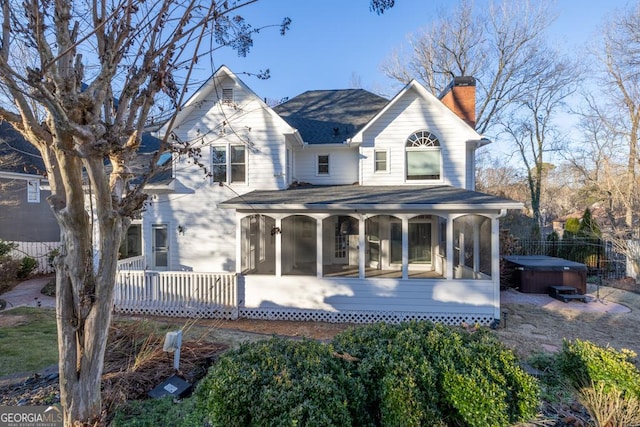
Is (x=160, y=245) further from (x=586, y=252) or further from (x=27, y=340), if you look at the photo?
(x=586, y=252)

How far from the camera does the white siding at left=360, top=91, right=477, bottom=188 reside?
37.9 feet

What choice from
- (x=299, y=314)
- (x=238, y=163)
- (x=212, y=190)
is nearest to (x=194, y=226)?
(x=212, y=190)

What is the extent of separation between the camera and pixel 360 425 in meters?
2.98

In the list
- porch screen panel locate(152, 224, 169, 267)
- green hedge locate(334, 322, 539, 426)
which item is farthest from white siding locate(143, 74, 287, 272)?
green hedge locate(334, 322, 539, 426)

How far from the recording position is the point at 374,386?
314 centimetres

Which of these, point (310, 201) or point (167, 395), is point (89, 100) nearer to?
point (167, 395)

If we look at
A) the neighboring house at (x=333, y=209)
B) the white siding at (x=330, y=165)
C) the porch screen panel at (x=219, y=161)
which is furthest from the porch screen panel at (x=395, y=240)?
the porch screen panel at (x=219, y=161)

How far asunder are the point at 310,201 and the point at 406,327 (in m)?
5.59

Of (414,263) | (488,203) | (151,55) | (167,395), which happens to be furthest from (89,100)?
(414,263)

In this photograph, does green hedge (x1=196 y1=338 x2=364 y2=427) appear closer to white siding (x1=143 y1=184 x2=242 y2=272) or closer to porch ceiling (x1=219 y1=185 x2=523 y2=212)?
porch ceiling (x1=219 y1=185 x2=523 y2=212)

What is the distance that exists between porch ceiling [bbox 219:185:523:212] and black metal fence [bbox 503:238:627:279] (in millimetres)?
6422

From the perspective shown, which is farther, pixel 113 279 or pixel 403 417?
pixel 113 279

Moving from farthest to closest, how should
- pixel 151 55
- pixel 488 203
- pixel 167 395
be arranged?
pixel 488 203, pixel 167 395, pixel 151 55

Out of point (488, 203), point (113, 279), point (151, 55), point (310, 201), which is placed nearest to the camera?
point (151, 55)
